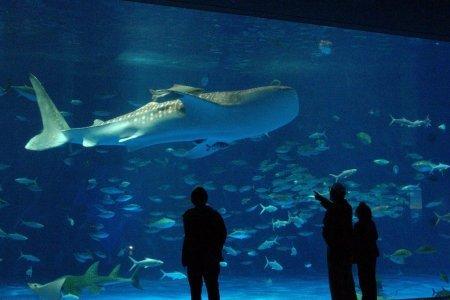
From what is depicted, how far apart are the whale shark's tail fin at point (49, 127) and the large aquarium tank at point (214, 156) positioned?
2796 millimetres

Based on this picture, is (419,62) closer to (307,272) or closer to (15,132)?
(307,272)

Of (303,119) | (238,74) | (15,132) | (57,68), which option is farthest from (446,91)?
(15,132)

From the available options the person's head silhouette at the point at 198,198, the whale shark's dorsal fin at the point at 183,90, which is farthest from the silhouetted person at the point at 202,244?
the whale shark's dorsal fin at the point at 183,90

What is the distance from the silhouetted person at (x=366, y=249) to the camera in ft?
11.9

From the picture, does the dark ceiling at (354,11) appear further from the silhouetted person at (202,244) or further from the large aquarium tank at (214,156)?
the large aquarium tank at (214,156)

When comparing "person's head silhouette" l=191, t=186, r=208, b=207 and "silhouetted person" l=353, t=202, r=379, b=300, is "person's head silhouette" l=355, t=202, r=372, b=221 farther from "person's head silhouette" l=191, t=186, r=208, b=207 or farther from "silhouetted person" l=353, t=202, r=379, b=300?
"person's head silhouette" l=191, t=186, r=208, b=207

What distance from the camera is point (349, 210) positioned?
355cm

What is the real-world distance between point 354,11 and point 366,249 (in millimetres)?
3539

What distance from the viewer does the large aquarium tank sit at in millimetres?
12680

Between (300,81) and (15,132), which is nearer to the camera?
(15,132)

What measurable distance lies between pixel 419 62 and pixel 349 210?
18518 mm

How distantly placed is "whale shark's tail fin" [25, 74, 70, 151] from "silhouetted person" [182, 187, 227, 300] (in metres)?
2.49

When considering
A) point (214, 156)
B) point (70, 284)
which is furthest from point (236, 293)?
point (214, 156)

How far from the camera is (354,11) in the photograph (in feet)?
19.2
